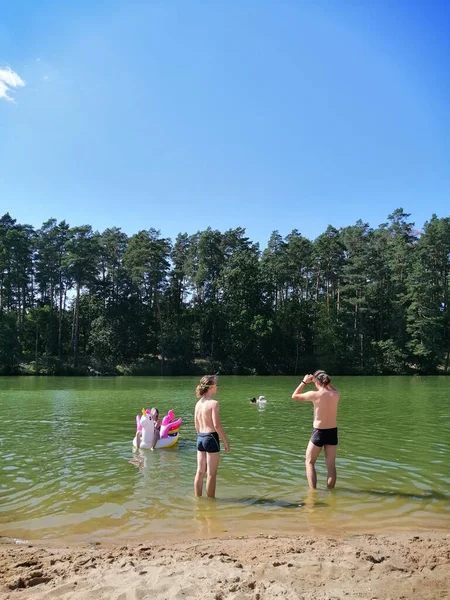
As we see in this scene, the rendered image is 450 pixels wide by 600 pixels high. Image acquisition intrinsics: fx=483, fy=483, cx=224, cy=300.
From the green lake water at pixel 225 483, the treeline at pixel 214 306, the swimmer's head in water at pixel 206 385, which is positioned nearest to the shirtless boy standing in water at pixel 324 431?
the green lake water at pixel 225 483

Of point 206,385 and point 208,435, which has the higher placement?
point 206,385

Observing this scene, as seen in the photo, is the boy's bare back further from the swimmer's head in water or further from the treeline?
the treeline

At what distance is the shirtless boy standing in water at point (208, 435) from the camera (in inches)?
300

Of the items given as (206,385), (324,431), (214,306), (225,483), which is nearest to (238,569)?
(206,385)

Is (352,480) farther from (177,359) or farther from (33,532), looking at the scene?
(177,359)

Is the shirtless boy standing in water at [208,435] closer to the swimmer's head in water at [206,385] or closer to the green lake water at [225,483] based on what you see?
the swimmer's head in water at [206,385]

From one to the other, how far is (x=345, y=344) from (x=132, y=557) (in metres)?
63.0

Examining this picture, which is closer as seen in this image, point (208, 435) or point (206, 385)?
point (208, 435)

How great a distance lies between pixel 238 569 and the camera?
4574 millimetres

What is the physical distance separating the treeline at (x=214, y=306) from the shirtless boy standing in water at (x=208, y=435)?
5249 centimetres

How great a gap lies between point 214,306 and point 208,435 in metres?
61.1

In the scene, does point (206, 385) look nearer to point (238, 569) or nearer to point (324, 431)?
point (324, 431)

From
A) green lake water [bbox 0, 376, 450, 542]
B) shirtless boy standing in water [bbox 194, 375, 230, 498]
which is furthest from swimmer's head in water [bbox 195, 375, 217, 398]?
green lake water [bbox 0, 376, 450, 542]

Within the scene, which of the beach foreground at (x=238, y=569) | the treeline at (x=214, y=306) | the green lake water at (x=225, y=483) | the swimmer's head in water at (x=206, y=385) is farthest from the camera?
the treeline at (x=214, y=306)
